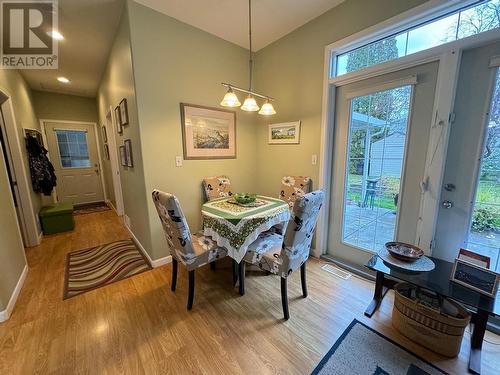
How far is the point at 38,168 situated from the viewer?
11.3 feet

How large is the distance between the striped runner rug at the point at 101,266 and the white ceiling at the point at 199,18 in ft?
9.12

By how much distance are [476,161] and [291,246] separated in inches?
58.0

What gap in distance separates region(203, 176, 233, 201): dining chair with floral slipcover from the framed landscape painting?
31cm

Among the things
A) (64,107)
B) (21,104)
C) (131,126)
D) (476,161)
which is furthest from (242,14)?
(64,107)

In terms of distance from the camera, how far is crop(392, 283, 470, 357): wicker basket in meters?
1.28

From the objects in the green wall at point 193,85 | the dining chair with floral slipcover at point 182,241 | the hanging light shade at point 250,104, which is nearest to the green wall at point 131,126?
the green wall at point 193,85

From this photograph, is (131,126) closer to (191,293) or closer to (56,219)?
(191,293)

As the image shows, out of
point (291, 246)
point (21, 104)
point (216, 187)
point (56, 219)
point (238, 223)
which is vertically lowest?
point (56, 219)

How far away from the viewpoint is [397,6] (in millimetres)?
1675

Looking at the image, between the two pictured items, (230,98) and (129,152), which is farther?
(129,152)

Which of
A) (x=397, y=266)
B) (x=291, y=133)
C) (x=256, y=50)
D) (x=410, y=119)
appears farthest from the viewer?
(x=256, y=50)

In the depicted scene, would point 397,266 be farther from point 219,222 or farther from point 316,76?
point 316,76

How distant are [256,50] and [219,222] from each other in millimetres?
2639

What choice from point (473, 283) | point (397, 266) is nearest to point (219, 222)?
point (397, 266)
